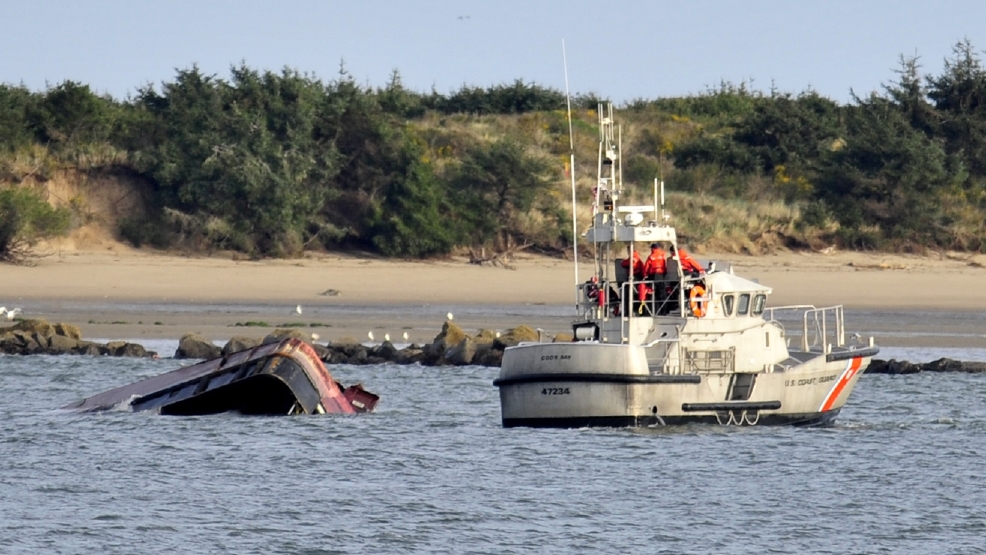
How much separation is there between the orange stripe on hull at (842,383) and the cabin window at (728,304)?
1.97m

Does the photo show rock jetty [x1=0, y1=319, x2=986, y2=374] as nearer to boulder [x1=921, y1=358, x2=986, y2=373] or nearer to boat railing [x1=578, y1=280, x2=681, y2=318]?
boulder [x1=921, y1=358, x2=986, y2=373]

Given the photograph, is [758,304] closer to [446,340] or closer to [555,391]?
[555,391]

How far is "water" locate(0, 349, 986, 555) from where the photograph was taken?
15.1 metres

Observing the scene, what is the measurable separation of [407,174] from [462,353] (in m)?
16.2

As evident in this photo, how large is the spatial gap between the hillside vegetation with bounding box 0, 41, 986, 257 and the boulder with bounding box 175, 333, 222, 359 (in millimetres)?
12433

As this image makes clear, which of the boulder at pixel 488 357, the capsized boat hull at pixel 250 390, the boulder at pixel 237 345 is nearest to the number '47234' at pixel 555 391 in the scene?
the capsized boat hull at pixel 250 390

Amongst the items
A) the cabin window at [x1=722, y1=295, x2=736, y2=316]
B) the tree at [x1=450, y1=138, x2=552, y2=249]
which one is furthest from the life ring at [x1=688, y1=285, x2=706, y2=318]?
the tree at [x1=450, y1=138, x2=552, y2=249]

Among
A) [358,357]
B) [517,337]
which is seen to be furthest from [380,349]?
[517,337]

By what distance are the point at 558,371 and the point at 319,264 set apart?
74.6 feet

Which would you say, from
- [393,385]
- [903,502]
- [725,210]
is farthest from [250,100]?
[903,502]

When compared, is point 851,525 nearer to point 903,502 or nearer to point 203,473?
point 903,502

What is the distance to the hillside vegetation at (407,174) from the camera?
4250cm

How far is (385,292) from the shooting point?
37.7 meters

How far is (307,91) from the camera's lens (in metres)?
47.7
